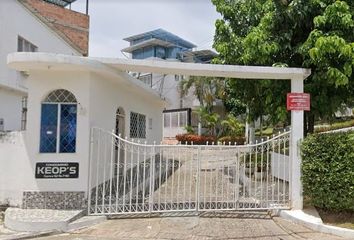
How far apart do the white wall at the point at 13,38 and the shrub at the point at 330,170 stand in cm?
1024

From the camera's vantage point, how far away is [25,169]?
827 centimetres

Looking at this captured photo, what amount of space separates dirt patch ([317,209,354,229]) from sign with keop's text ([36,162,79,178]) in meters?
5.24

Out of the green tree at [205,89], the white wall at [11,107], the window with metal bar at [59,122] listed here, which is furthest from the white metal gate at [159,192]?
the green tree at [205,89]

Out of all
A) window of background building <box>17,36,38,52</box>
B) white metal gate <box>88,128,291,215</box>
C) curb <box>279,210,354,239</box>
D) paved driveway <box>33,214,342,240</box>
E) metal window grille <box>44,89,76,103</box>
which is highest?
window of background building <box>17,36,38,52</box>

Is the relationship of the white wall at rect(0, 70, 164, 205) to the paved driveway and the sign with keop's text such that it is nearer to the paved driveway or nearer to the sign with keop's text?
the sign with keop's text

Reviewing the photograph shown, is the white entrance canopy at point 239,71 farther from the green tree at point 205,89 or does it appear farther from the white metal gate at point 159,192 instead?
the green tree at point 205,89

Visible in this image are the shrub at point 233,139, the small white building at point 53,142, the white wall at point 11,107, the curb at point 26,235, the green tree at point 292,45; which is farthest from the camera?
the shrub at point 233,139

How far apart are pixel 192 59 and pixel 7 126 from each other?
3076 centimetres

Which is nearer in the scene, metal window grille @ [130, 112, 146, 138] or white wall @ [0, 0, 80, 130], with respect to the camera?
metal window grille @ [130, 112, 146, 138]

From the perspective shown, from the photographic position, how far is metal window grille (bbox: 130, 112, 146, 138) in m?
13.0

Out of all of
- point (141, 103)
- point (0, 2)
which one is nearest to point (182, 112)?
point (141, 103)

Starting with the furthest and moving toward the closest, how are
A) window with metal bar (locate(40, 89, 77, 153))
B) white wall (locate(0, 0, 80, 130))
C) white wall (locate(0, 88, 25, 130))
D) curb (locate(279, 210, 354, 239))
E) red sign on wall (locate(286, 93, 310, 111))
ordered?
white wall (locate(0, 88, 25, 130))
white wall (locate(0, 0, 80, 130))
red sign on wall (locate(286, 93, 310, 111))
window with metal bar (locate(40, 89, 77, 153))
curb (locate(279, 210, 354, 239))

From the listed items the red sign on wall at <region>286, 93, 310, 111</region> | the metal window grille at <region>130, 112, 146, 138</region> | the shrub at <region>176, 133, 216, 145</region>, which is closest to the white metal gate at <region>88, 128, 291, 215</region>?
the red sign on wall at <region>286, 93, 310, 111</region>

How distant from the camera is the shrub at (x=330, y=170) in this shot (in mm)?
7590
